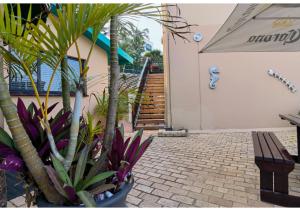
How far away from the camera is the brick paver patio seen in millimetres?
2596

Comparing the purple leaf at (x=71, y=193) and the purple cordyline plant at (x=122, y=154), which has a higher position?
the purple cordyline plant at (x=122, y=154)

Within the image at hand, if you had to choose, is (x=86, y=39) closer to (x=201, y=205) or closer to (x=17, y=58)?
(x=17, y=58)

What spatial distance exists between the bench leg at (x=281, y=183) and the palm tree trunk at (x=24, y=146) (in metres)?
2.34

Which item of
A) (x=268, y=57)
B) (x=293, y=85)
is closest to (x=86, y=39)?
(x=268, y=57)

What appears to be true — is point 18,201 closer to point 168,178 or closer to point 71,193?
point 71,193

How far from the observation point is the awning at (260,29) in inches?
91.6

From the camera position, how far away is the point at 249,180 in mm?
3186

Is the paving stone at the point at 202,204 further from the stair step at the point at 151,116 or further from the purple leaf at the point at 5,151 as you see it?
the stair step at the point at 151,116

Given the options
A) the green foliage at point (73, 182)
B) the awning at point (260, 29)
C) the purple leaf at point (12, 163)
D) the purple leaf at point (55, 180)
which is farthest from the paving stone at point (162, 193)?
the awning at point (260, 29)

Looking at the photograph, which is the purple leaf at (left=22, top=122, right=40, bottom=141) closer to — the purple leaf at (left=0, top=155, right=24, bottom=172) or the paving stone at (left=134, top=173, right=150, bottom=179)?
the purple leaf at (left=0, top=155, right=24, bottom=172)

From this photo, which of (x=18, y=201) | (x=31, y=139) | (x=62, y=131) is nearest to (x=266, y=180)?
(x=62, y=131)

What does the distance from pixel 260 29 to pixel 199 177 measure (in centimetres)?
228

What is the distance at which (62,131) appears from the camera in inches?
71.1

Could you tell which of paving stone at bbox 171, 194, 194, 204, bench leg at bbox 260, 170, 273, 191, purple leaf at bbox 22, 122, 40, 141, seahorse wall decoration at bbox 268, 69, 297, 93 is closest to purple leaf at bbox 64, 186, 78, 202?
purple leaf at bbox 22, 122, 40, 141
